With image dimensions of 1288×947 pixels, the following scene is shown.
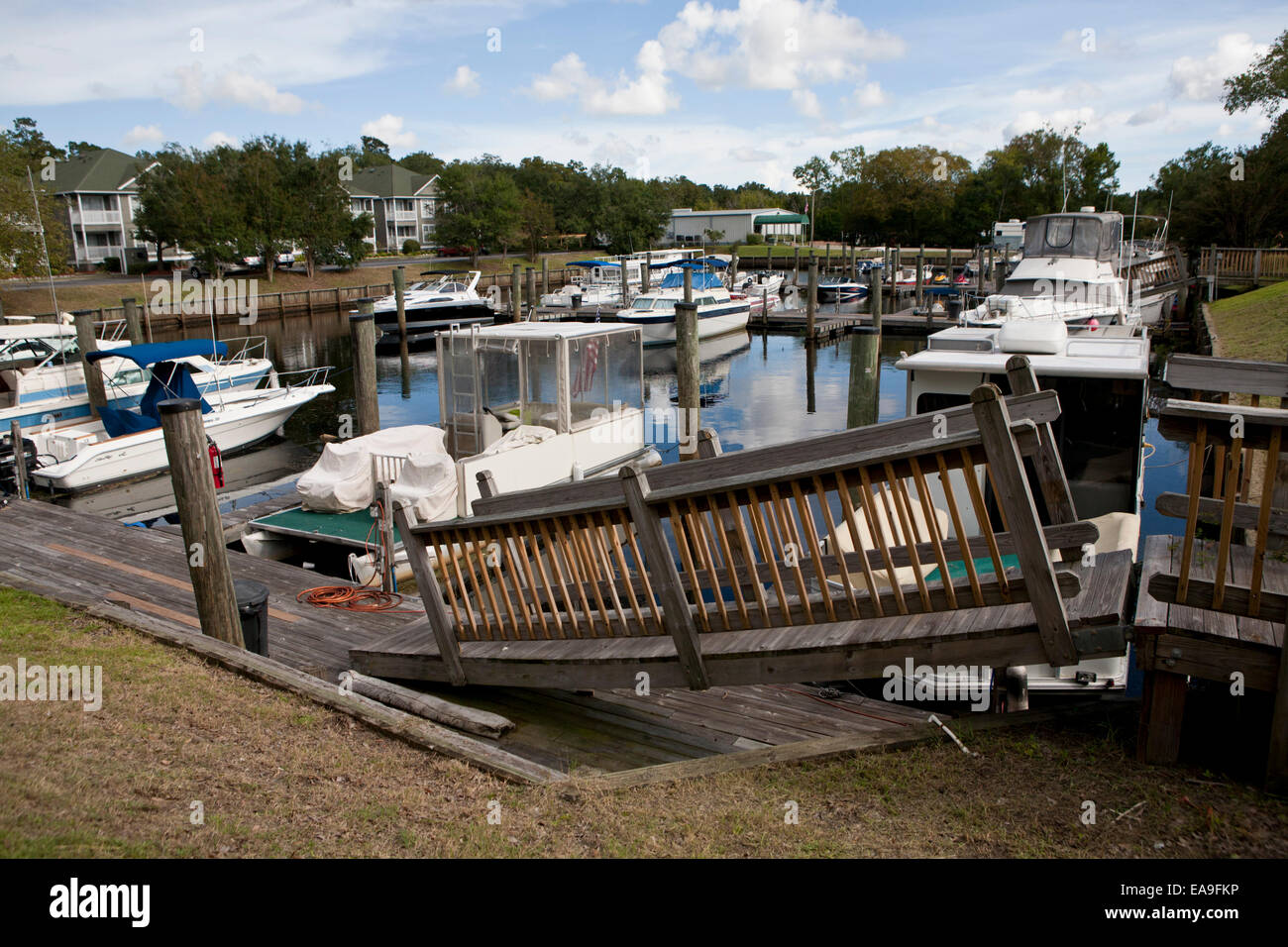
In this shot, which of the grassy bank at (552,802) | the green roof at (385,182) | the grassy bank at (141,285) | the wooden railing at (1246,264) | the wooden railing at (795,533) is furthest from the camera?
the green roof at (385,182)

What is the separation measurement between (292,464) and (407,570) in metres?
12.8

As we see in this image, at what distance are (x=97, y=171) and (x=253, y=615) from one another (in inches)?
2776

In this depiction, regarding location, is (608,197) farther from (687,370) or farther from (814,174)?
(687,370)

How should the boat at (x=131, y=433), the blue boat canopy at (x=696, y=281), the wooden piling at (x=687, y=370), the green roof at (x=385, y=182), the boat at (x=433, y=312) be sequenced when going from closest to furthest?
Answer: the wooden piling at (x=687, y=370) → the boat at (x=131, y=433) → the boat at (x=433, y=312) → the blue boat canopy at (x=696, y=281) → the green roof at (x=385, y=182)

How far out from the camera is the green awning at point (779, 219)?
98.8 meters

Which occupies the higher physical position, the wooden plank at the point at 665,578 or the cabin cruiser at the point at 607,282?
the cabin cruiser at the point at 607,282

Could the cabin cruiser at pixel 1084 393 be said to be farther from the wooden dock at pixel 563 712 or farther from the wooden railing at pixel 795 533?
the wooden railing at pixel 795 533

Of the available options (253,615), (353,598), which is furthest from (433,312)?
(253,615)

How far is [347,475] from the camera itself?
12.9 meters

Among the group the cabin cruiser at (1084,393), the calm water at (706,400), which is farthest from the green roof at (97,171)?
the cabin cruiser at (1084,393)

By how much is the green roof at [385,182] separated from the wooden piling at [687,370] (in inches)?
2858
